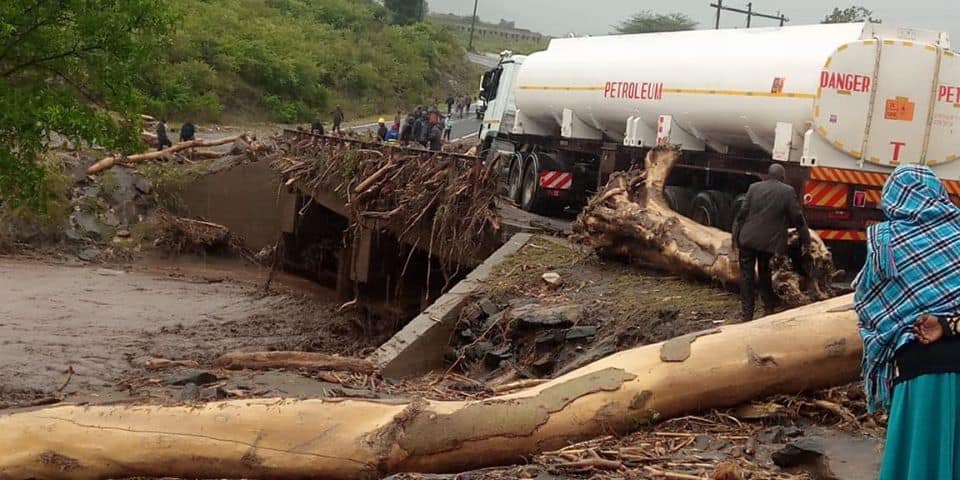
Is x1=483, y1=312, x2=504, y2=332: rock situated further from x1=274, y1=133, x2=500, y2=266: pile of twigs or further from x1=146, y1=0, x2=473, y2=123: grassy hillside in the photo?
x1=146, y1=0, x2=473, y2=123: grassy hillside

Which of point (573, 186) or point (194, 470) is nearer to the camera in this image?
point (194, 470)

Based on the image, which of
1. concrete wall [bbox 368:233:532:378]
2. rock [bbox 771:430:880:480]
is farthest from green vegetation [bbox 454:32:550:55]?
rock [bbox 771:430:880:480]

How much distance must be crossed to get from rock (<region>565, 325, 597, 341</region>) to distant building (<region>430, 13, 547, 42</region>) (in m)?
103

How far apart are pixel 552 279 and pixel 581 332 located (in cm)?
202

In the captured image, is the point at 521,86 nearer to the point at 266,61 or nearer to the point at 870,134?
the point at 870,134

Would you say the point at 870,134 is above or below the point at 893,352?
above

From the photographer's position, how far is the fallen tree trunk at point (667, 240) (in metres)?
9.73

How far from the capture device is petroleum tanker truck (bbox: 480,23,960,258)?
41.6 ft

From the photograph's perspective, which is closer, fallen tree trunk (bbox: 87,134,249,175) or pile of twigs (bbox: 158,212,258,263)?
pile of twigs (bbox: 158,212,258,263)

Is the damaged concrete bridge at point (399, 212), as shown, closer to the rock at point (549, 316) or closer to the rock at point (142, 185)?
the rock at point (549, 316)

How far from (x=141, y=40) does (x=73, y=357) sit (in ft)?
16.0

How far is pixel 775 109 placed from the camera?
43.3 ft

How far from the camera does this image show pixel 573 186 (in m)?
19.2

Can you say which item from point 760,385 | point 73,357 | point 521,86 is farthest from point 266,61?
point 760,385
